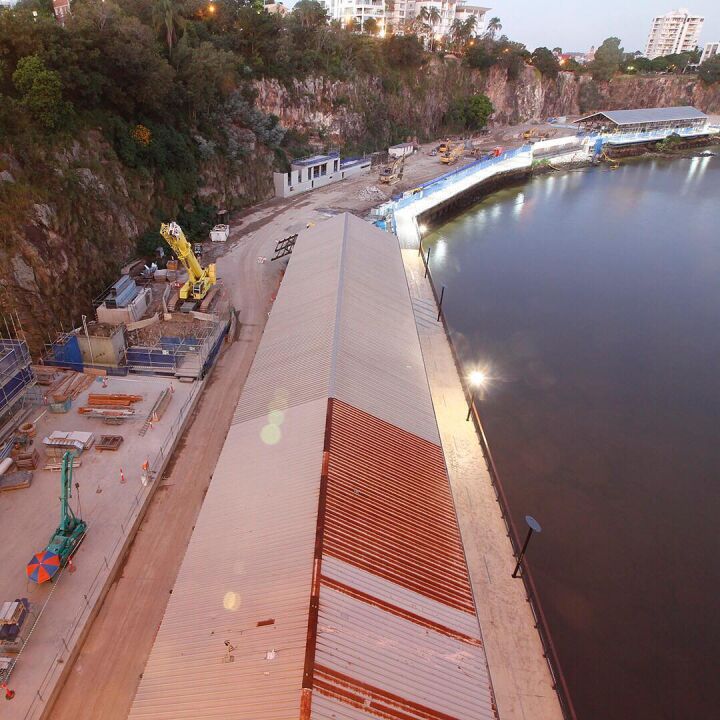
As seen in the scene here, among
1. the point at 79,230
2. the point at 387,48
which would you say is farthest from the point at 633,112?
the point at 79,230

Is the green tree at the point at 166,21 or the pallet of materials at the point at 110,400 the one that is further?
the green tree at the point at 166,21

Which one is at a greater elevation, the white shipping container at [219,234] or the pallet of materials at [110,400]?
the white shipping container at [219,234]

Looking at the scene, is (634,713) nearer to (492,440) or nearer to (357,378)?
(492,440)

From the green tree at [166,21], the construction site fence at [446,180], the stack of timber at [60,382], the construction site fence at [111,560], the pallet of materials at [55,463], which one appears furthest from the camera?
the construction site fence at [446,180]

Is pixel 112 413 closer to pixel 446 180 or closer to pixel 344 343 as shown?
pixel 344 343

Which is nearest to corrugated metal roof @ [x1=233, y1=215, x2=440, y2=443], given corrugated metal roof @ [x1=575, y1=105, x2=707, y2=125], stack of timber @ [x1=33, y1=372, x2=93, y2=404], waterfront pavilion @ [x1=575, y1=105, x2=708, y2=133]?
stack of timber @ [x1=33, y1=372, x2=93, y2=404]

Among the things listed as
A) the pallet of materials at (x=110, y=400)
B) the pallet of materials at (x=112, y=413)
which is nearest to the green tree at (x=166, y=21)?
the pallet of materials at (x=110, y=400)

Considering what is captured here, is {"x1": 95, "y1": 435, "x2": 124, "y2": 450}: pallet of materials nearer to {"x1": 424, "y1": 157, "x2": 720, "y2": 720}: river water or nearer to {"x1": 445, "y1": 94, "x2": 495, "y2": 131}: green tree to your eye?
{"x1": 424, "y1": 157, "x2": 720, "y2": 720}: river water

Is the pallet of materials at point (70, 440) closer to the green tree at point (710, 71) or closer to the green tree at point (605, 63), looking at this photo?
the green tree at point (605, 63)
